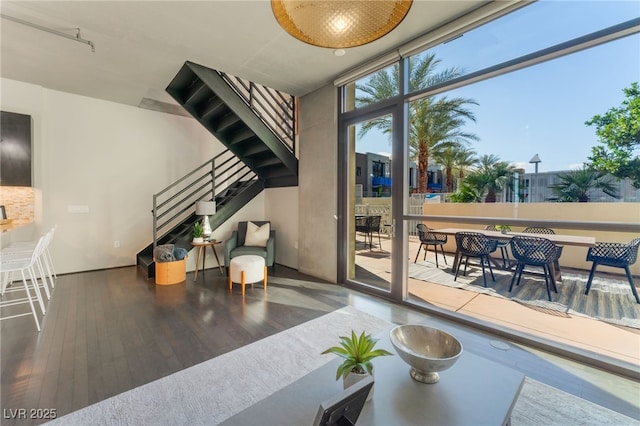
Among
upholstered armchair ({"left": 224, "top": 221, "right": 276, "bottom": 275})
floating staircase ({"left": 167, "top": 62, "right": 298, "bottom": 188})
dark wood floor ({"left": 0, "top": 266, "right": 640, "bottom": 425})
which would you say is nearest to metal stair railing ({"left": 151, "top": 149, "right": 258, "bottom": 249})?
floating staircase ({"left": 167, "top": 62, "right": 298, "bottom": 188})

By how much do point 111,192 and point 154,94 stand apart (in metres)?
2.02

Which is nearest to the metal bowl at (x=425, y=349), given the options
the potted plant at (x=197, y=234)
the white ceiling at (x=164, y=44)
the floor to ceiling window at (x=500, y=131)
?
the floor to ceiling window at (x=500, y=131)

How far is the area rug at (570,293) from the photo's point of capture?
2.41 m

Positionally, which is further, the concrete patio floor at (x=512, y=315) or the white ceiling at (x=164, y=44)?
the white ceiling at (x=164, y=44)

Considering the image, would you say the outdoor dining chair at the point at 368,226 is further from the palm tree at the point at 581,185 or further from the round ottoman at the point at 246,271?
the palm tree at the point at 581,185

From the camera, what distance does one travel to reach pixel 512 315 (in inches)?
113

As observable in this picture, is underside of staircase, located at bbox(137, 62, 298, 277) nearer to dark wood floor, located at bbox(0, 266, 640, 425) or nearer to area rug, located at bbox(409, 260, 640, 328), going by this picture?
dark wood floor, located at bbox(0, 266, 640, 425)

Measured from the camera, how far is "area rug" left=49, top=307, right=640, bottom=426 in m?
1.58

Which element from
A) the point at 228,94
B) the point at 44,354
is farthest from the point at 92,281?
the point at 228,94

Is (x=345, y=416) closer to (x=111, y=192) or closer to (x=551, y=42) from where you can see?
(x=551, y=42)

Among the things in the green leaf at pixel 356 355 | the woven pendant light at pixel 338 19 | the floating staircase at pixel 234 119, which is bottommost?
the green leaf at pixel 356 355

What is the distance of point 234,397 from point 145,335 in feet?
4.55

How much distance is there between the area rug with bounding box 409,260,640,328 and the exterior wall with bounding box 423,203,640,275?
6.3 inches

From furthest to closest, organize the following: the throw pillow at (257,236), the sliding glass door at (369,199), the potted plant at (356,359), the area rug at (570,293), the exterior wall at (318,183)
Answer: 1. the throw pillow at (257,236)
2. the exterior wall at (318,183)
3. the sliding glass door at (369,199)
4. the area rug at (570,293)
5. the potted plant at (356,359)
